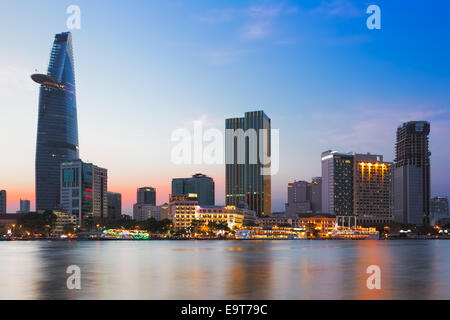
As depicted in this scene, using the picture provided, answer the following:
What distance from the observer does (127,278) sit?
6481 cm

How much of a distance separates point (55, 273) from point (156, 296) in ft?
88.9

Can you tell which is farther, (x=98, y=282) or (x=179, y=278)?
(x=179, y=278)

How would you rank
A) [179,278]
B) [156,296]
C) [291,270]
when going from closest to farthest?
[156,296], [179,278], [291,270]
